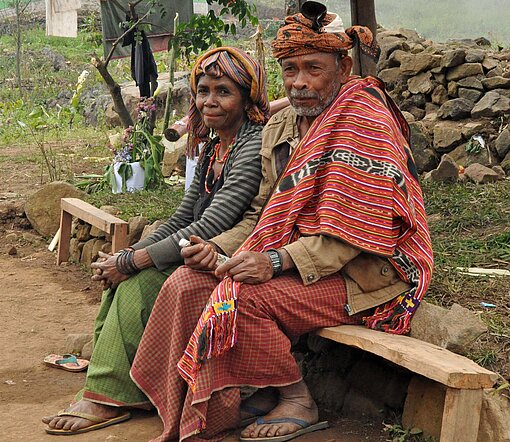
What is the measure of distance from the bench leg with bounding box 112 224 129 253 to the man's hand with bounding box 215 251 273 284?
2.50 metres

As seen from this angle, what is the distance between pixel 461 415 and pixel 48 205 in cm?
553

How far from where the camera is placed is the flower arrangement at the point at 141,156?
810 cm

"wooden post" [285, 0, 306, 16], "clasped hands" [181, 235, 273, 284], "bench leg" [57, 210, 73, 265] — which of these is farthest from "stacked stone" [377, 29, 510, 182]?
"clasped hands" [181, 235, 273, 284]

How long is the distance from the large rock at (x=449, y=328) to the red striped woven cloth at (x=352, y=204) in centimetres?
6

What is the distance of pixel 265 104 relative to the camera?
409 centimetres

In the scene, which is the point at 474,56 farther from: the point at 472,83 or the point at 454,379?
the point at 454,379

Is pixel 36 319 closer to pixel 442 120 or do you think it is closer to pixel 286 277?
pixel 286 277

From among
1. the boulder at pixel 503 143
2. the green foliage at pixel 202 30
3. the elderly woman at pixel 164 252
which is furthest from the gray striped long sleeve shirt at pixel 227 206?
the green foliage at pixel 202 30

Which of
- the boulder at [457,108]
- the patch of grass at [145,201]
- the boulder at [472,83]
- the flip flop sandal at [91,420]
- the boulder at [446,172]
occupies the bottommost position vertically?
the flip flop sandal at [91,420]

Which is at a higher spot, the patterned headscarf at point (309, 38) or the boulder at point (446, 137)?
the patterned headscarf at point (309, 38)

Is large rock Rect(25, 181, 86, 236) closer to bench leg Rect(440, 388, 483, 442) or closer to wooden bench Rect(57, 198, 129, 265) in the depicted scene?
wooden bench Rect(57, 198, 129, 265)

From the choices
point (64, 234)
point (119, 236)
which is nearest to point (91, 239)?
point (64, 234)

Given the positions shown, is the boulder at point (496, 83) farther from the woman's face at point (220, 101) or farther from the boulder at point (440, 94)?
the woman's face at point (220, 101)

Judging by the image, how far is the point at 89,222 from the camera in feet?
20.6
